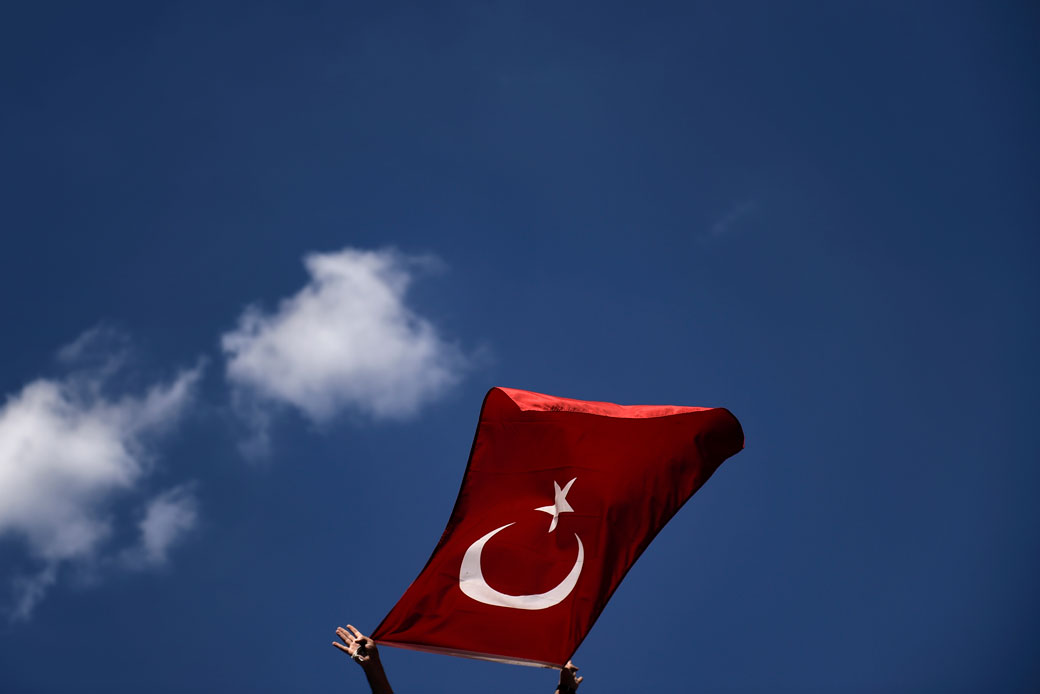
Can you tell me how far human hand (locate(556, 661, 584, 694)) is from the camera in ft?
42.1

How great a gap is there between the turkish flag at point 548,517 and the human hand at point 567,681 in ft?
1.91

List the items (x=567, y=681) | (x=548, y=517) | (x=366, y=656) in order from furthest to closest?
(x=548, y=517)
(x=567, y=681)
(x=366, y=656)

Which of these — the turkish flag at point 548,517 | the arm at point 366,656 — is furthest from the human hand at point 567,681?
the arm at point 366,656

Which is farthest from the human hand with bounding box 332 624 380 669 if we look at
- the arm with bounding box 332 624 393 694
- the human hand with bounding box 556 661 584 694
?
the human hand with bounding box 556 661 584 694

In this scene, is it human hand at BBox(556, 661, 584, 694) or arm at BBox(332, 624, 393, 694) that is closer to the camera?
arm at BBox(332, 624, 393, 694)

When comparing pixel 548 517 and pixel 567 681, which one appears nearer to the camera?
pixel 567 681

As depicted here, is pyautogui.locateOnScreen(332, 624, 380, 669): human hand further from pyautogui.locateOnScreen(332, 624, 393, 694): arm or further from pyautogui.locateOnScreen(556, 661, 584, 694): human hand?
pyautogui.locateOnScreen(556, 661, 584, 694): human hand

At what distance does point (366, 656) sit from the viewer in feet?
37.2

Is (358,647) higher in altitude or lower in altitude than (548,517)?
lower

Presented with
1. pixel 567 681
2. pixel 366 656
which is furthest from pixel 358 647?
pixel 567 681

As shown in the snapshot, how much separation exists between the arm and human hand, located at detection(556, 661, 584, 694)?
2868 mm

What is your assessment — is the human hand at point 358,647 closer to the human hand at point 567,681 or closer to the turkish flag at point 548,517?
the turkish flag at point 548,517

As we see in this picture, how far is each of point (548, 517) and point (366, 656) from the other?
13.5 feet

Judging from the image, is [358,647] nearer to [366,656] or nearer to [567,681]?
[366,656]
